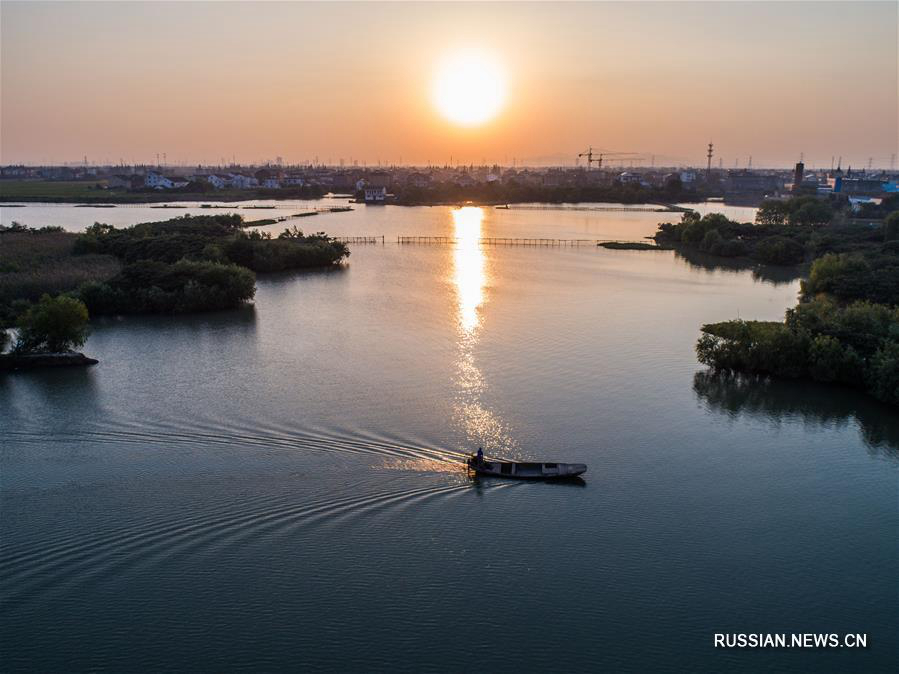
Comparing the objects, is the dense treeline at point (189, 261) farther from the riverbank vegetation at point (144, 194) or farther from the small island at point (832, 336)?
the riverbank vegetation at point (144, 194)

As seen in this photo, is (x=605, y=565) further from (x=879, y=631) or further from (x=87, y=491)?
(x=87, y=491)

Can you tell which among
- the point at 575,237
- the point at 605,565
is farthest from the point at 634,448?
the point at 575,237

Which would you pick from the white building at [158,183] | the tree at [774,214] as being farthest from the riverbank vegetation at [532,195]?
the tree at [774,214]

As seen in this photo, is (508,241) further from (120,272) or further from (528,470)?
(528,470)

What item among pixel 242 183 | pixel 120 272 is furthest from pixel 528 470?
pixel 242 183

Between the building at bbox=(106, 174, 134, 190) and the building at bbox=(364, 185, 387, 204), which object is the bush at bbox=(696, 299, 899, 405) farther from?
the building at bbox=(106, 174, 134, 190)
